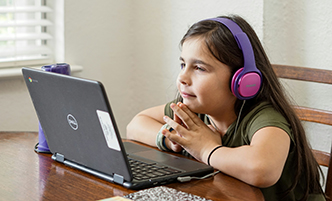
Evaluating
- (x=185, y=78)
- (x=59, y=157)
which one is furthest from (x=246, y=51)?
(x=59, y=157)

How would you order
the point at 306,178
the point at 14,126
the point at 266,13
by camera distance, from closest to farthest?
the point at 306,178 < the point at 266,13 < the point at 14,126

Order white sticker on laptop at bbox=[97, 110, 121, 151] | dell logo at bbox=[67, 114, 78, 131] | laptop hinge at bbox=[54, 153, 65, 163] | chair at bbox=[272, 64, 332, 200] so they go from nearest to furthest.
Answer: white sticker on laptop at bbox=[97, 110, 121, 151]
dell logo at bbox=[67, 114, 78, 131]
laptop hinge at bbox=[54, 153, 65, 163]
chair at bbox=[272, 64, 332, 200]

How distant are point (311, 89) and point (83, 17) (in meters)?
1.23

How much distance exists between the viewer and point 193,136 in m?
1.06

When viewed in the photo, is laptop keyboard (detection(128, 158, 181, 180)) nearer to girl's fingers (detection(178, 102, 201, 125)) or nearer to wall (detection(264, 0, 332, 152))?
girl's fingers (detection(178, 102, 201, 125))

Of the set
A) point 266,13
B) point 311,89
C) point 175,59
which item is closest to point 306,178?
point 311,89

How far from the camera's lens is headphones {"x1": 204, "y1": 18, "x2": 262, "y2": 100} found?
1.07 metres

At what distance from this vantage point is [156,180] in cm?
87

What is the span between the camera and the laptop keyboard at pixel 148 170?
900mm

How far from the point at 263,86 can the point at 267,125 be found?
0.18m

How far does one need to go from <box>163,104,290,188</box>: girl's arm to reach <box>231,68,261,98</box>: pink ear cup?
0.38 ft

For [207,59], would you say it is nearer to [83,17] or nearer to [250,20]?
[250,20]

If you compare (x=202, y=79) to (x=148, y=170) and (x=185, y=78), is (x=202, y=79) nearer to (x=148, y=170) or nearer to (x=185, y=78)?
(x=185, y=78)

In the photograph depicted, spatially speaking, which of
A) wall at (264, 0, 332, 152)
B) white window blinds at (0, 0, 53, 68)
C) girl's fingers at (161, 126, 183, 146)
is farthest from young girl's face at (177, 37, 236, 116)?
white window blinds at (0, 0, 53, 68)
